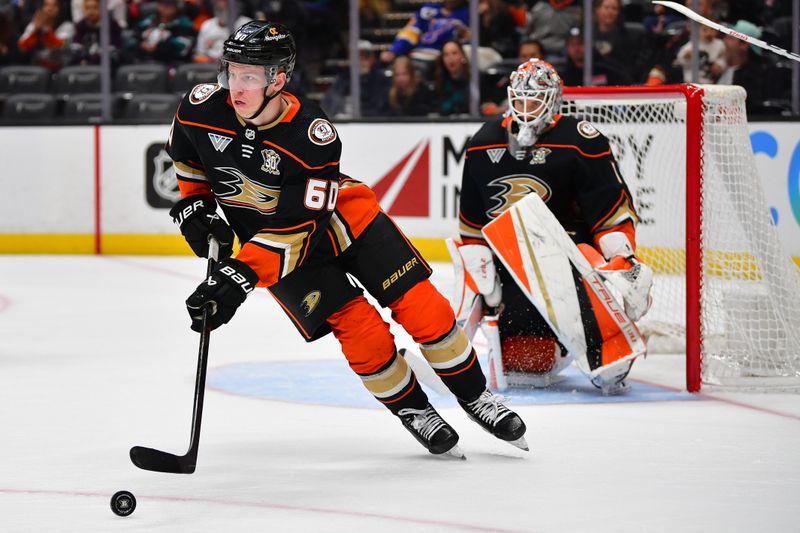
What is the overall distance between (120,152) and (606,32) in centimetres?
310

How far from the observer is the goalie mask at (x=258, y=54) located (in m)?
2.90

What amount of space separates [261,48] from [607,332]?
1603mm

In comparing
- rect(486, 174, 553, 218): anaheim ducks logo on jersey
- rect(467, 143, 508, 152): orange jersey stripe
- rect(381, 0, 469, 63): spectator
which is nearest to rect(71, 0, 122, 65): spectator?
rect(381, 0, 469, 63): spectator

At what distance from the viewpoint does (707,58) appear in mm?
7145

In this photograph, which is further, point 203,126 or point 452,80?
point 452,80

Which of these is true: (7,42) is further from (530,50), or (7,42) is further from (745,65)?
(745,65)

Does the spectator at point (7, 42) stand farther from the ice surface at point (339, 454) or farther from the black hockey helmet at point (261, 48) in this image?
the black hockey helmet at point (261, 48)

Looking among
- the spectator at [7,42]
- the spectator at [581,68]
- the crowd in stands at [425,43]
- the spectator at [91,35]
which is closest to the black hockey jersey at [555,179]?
the crowd in stands at [425,43]

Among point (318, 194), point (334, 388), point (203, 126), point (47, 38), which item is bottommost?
point (334, 388)

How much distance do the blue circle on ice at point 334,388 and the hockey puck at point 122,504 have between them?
4.40ft

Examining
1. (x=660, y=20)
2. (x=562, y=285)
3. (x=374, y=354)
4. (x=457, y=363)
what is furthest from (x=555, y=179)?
(x=660, y=20)

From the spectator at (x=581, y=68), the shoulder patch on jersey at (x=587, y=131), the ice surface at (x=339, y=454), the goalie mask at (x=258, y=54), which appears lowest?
the ice surface at (x=339, y=454)

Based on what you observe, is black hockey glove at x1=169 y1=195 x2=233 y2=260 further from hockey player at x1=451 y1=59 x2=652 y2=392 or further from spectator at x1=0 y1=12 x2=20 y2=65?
spectator at x1=0 y1=12 x2=20 y2=65

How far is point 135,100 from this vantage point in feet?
27.7
